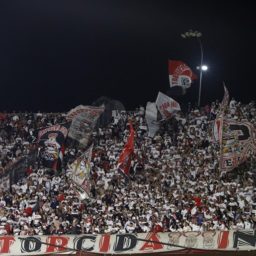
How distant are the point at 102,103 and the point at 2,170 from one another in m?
8.85

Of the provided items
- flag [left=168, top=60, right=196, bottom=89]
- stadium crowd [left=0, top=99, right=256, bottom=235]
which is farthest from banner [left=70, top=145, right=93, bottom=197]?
flag [left=168, top=60, right=196, bottom=89]

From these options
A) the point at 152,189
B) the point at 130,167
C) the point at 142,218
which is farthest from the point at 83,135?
the point at 142,218

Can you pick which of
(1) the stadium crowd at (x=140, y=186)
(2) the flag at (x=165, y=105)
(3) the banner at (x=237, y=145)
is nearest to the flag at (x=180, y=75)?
(2) the flag at (x=165, y=105)

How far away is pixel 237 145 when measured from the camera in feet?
111

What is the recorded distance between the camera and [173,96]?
42969mm

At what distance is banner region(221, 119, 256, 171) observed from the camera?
111 ft

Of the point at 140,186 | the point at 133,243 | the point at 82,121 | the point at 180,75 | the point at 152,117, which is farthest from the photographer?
the point at 180,75

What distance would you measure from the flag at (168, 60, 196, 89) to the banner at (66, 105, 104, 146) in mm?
5932

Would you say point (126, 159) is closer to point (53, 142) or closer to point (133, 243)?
point (53, 142)

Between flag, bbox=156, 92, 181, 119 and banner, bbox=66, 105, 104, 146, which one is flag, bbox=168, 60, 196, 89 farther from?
banner, bbox=66, 105, 104, 146

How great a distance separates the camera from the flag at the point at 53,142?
36062mm

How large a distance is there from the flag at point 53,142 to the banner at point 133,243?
9.05m

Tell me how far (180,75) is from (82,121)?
764 cm

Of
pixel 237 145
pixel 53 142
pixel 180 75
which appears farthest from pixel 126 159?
pixel 180 75
